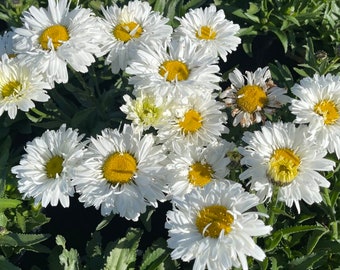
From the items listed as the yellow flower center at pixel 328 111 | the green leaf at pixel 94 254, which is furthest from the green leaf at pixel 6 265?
the yellow flower center at pixel 328 111

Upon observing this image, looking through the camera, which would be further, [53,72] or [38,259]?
[38,259]

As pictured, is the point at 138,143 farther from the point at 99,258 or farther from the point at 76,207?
the point at 76,207

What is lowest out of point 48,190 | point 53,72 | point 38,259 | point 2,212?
point 38,259

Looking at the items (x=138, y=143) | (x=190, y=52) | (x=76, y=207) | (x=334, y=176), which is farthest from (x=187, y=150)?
(x=76, y=207)

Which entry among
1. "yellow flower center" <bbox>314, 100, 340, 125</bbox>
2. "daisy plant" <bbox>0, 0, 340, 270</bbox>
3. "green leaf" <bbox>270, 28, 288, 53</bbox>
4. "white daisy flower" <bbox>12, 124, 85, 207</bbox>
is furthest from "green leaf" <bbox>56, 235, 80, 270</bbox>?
"green leaf" <bbox>270, 28, 288, 53</bbox>

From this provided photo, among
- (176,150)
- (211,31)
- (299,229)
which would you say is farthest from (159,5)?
(299,229)

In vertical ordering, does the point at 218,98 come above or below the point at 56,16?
below

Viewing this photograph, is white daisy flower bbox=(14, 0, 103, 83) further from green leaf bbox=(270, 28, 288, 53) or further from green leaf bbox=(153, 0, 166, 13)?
green leaf bbox=(270, 28, 288, 53)

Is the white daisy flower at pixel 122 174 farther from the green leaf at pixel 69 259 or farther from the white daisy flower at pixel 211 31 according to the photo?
the white daisy flower at pixel 211 31
